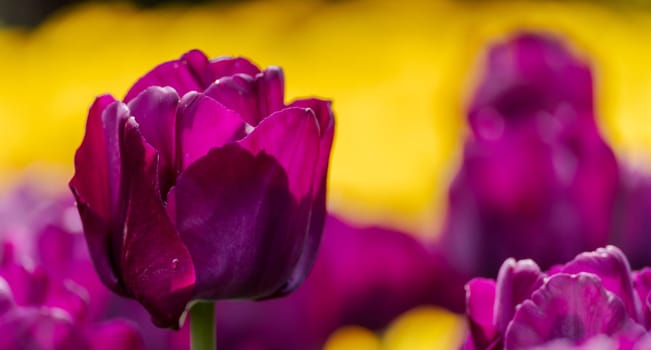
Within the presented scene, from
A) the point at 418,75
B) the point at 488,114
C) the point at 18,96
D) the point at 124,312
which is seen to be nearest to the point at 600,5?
the point at 418,75

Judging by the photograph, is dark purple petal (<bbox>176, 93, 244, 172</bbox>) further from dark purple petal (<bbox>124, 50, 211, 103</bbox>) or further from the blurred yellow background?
the blurred yellow background

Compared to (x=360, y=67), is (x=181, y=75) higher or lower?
higher

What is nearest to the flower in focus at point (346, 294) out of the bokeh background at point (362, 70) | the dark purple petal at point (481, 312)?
the bokeh background at point (362, 70)

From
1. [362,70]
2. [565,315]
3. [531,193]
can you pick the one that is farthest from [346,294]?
[362,70]

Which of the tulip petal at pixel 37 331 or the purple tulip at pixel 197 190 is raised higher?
the purple tulip at pixel 197 190

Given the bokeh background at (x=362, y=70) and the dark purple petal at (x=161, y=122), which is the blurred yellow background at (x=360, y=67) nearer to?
the bokeh background at (x=362, y=70)

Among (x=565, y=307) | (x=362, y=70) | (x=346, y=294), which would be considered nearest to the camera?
(x=565, y=307)

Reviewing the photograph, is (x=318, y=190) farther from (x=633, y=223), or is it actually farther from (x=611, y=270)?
(x=633, y=223)

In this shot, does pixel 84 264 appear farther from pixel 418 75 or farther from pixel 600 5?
pixel 600 5
